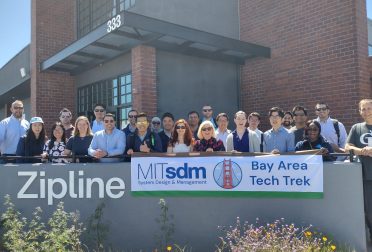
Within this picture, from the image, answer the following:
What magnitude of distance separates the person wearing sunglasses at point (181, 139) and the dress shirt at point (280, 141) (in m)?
1.05

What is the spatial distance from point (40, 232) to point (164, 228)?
1.46m

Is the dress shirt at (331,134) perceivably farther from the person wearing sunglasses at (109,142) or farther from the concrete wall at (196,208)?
the person wearing sunglasses at (109,142)

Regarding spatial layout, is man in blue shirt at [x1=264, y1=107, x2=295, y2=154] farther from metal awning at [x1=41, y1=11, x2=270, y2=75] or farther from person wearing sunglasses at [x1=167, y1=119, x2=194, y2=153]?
metal awning at [x1=41, y1=11, x2=270, y2=75]

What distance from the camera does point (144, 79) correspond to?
7.59 m

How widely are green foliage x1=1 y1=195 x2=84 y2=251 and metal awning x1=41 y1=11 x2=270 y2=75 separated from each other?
11.8 ft

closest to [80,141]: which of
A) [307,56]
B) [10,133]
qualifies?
[10,133]

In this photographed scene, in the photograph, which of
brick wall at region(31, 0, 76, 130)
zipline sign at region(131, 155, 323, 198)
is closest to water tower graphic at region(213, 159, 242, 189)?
zipline sign at region(131, 155, 323, 198)

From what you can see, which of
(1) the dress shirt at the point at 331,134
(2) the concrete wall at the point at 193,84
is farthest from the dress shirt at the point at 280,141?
(2) the concrete wall at the point at 193,84

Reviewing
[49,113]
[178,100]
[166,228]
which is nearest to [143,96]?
[178,100]

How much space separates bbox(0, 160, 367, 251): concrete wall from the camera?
430 centimetres

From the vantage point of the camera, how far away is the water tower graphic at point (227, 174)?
4520 millimetres

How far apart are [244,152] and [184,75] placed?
4409 mm

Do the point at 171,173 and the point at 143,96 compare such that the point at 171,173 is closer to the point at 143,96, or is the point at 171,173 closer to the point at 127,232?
the point at 127,232

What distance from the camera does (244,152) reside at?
465cm
